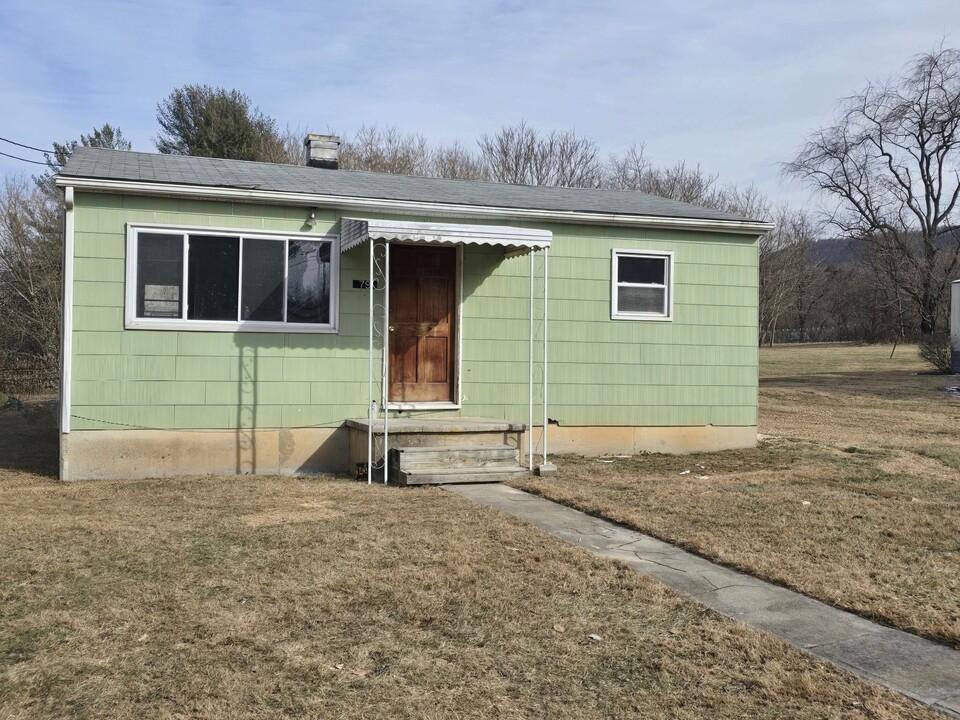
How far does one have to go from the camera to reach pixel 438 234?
356 inches

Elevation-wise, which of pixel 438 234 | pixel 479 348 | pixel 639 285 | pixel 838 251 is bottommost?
pixel 479 348

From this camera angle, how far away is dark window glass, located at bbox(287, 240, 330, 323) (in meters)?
9.76

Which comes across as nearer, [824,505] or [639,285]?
[824,505]

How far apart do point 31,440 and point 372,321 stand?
6.33 m

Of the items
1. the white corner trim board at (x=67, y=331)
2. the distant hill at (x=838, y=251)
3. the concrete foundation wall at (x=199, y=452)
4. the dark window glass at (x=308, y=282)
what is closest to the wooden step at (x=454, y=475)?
the concrete foundation wall at (x=199, y=452)

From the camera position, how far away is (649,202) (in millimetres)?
12500

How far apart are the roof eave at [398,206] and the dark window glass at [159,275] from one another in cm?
52

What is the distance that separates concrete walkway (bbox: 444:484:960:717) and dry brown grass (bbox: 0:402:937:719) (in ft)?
0.48

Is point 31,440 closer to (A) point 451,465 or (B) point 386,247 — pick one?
(B) point 386,247

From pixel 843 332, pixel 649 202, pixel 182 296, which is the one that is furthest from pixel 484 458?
pixel 843 332

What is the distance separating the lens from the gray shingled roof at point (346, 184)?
964cm

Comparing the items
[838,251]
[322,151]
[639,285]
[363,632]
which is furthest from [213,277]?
[838,251]

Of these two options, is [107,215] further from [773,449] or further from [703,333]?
[773,449]

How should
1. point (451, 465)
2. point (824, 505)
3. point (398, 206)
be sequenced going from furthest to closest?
point (398, 206)
point (451, 465)
point (824, 505)
